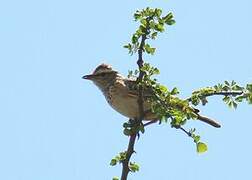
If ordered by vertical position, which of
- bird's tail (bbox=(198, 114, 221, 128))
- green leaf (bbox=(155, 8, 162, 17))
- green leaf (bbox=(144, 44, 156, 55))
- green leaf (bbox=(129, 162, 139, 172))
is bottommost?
green leaf (bbox=(129, 162, 139, 172))

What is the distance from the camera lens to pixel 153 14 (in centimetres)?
583

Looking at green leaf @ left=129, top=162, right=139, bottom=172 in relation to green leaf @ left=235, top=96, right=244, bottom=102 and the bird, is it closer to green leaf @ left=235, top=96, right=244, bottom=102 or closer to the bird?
green leaf @ left=235, top=96, right=244, bottom=102

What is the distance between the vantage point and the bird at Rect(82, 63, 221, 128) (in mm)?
8852

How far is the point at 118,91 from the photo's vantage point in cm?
956

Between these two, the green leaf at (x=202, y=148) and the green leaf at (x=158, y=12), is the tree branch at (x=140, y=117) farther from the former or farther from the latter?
the green leaf at (x=202, y=148)

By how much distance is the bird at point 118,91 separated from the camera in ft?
29.0

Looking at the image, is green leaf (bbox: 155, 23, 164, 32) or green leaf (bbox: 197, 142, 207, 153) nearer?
green leaf (bbox: 155, 23, 164, 32)

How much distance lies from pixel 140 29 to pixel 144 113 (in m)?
1.30

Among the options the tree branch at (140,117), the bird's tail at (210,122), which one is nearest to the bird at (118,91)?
the bird's tail at (210,122)

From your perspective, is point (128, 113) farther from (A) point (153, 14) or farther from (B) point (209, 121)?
(A) point (153, 14)

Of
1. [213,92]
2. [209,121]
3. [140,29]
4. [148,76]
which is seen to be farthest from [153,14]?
[209,121]

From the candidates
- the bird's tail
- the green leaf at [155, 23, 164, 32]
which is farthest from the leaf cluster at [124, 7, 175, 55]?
the bird's tail

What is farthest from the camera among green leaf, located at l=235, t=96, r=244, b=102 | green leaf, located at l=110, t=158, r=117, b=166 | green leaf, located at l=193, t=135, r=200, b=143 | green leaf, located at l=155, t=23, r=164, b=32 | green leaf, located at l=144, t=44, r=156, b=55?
green leaf, located at l=110, t=158, r=117, b=166

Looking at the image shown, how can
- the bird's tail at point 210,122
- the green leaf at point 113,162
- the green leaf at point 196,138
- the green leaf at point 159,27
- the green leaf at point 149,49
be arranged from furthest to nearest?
1. the bird's tail at point 210,122
2. the green leaf at point 113,162
3. the green leaf at point 196,138
4. the green leaf at point 149,49
5. the green leaf at point 159,27
